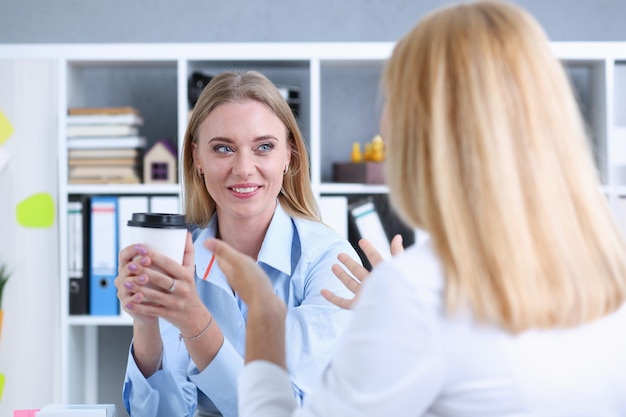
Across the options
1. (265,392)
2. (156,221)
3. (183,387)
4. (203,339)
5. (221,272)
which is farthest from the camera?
(221,272)

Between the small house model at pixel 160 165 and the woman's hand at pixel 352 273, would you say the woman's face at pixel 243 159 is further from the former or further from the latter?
the small house model at pixel 160 165

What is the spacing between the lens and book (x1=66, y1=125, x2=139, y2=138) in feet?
10.0

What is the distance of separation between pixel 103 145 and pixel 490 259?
2489 millimetres

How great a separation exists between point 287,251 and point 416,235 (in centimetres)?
141

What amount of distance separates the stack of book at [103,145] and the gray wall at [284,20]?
23.5 inches

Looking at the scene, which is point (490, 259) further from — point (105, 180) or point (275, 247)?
point (105, 180)

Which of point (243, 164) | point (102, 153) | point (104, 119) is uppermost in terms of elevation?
point (104, 119)

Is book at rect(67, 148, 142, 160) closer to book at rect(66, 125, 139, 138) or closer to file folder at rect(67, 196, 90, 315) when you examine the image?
book at rect(66, 125, 139, 138)

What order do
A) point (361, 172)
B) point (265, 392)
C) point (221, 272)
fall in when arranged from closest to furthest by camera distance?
1. point (265, 392)
2. point (221, 272)
3. point (361, 172)

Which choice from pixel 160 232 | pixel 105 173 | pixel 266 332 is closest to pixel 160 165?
pixel 105 173

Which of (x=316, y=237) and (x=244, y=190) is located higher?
(x=244, y=190)

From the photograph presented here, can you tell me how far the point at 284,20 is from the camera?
3.50m

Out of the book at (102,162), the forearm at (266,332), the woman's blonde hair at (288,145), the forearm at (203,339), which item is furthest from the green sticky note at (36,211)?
the forearm at (266,332)

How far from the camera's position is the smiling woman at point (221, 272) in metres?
1.37
